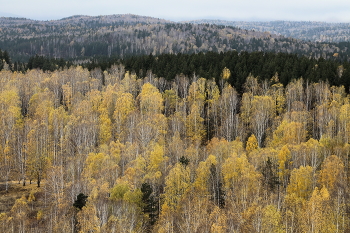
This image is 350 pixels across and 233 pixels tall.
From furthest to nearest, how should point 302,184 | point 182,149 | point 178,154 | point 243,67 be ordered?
point 243,67, point 182,149, point 178,154, point 302,184

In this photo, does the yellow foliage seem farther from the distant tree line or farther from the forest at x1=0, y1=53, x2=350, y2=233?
the distant tree line

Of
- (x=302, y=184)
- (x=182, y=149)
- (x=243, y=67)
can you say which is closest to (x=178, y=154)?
(x=182, y=149)

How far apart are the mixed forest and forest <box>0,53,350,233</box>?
0.87 ft

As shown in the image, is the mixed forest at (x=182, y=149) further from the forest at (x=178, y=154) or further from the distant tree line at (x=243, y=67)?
the distant tree line at (x=243, y=67)

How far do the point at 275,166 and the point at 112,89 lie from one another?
59477 millimetres

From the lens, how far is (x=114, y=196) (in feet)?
160

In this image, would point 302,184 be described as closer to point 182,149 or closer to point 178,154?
point 178,154

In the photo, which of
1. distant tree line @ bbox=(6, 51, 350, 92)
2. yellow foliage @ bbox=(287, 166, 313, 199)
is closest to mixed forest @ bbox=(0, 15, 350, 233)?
yellow foliage @ bbox=(287, 166, 313, 199)

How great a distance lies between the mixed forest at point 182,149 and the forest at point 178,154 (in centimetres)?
26

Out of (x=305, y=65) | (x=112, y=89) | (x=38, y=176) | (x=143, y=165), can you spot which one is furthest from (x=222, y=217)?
(x=305, y=65)

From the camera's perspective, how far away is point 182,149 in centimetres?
6775

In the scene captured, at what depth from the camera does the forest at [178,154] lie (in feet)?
144

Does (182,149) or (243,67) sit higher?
(243,67)

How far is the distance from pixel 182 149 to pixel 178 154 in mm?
2423
